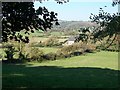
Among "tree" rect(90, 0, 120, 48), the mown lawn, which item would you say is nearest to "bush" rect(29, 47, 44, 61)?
the mown lawn

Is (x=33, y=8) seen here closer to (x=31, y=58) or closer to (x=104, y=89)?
(x=104, y=89)

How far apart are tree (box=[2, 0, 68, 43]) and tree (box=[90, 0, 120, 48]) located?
2.63 m

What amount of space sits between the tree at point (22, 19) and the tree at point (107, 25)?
2.63 m

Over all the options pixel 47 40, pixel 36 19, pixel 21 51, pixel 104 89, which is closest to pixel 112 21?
pixel 104 89

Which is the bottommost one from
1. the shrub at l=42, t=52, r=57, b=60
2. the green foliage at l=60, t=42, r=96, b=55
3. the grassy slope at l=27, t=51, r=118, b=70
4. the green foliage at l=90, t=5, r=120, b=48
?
the grassy slope at l=27, t=51, r=118, b=70

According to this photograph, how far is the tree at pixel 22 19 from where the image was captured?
9.45 m

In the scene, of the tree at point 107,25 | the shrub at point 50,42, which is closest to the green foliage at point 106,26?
the tree at point 107,25

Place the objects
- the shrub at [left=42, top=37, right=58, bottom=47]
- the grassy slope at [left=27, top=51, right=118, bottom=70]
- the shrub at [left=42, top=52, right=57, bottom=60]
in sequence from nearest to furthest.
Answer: the grassy slope at [left=27, top=51, right=118, bottom=70]
the shrub at [left=42, top=52, right=57, bottom=60]
the shrub at [left=42, top=37, right=58, bottom=47]

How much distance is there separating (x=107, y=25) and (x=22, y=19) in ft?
13.1

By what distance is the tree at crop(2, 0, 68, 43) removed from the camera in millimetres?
9445

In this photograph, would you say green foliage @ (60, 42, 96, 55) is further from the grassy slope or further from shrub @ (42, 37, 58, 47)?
shrub @ (42, 37, 58, 47)

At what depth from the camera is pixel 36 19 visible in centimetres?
990

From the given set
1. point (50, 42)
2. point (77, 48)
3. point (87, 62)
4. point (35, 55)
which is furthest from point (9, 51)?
point (50, 42)

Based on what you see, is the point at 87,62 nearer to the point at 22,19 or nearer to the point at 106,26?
the point at 106,26
